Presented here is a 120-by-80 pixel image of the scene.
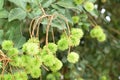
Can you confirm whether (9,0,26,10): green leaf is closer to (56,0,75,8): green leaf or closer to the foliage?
the foliage

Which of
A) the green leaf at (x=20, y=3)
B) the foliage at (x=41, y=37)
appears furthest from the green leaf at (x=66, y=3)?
the green leaf at (x=20, y=3)

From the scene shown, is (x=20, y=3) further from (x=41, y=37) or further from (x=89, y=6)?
(x=41, y=37)

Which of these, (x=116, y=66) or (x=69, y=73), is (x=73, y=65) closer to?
(x=69, y=73)

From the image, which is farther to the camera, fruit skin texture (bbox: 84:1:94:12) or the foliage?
fruit skin texture (bbox: 84:1:94:12)

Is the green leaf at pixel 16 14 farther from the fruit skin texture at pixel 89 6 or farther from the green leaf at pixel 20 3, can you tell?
the fruit skin texture at pixel 89 6

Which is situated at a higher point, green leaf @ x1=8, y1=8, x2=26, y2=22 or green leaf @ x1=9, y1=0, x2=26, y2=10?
green leaf @ x1=9, y1=0, x2=26, y2=10

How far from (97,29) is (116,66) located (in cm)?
99

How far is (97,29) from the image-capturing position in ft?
5.38

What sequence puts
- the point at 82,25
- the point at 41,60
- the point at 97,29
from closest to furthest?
the point at 41,60
the point at 97,29
the point at 82,25

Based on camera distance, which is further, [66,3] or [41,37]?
[41,37]

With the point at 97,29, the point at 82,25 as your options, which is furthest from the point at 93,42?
the point at 97,29

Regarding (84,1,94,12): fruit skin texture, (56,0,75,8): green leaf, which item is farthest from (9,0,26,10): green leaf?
(84,1,94,12): fruit skin texture

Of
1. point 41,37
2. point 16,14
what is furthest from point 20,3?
point 41,37

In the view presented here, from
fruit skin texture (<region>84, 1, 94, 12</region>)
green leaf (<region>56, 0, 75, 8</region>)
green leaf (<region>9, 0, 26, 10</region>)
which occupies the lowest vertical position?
fruit skin texture (<region>84, 1, 94, 12</region>)
